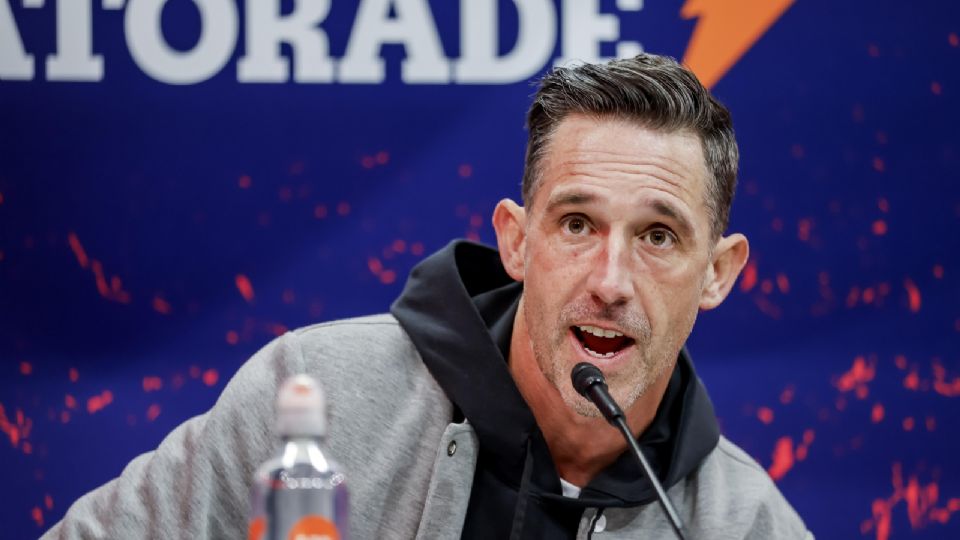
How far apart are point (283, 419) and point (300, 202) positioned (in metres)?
1.66

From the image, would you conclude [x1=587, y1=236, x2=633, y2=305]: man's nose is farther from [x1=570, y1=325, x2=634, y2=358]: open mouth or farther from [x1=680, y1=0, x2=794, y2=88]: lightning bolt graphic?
[x1=680, y1=0, x2=794, y2=88]: lightning bolt graphic

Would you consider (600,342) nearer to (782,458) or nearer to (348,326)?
(348,326)

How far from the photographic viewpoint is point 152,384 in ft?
8.96

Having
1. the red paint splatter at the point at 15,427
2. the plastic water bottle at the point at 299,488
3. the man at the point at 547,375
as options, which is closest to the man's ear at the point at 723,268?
the man at the point at 547,375

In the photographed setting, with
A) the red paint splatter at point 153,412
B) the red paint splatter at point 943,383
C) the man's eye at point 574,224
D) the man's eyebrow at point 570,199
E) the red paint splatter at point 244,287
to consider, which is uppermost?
the man's eyebrow at point 570,199

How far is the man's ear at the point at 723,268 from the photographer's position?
2182 millimetres

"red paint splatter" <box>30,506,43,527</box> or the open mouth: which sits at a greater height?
the open mouth

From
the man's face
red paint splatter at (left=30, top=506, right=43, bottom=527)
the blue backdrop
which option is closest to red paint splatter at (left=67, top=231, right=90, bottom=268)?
the blue backdrop

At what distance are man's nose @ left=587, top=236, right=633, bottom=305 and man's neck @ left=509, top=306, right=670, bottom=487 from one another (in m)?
0.26

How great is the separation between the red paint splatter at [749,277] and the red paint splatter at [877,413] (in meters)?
0.36

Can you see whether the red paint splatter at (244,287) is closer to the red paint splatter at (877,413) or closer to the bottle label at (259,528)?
the red paint splatter at (877,413)

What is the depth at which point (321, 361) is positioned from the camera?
2150 mm

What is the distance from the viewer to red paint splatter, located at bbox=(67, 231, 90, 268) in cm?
270

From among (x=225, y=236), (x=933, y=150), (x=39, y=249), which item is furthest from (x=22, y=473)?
(x=933, y=150)
